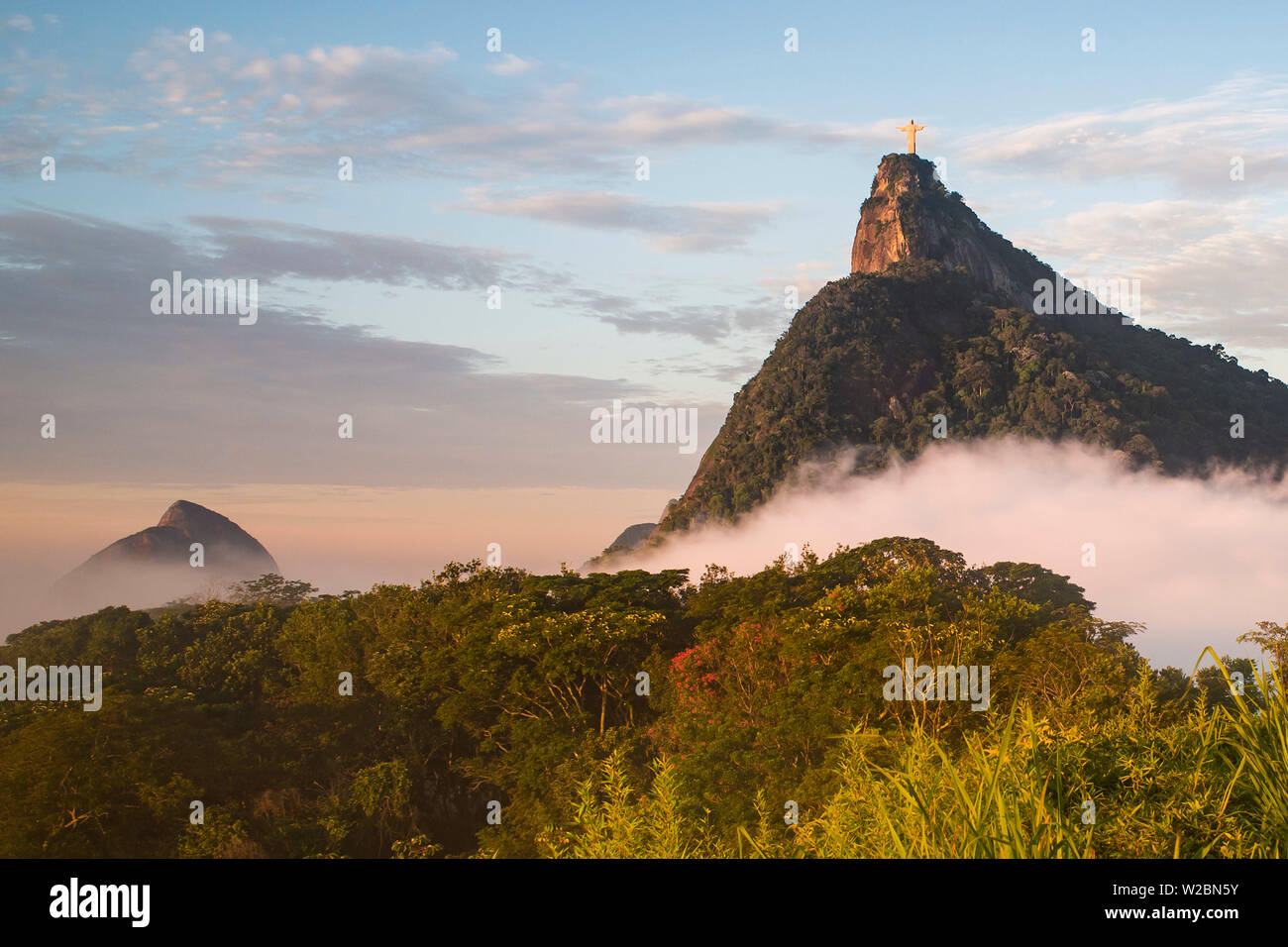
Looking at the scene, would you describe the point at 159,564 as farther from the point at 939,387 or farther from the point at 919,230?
the point at 919,230

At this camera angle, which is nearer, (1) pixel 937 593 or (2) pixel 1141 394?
(1) pixel 937 593

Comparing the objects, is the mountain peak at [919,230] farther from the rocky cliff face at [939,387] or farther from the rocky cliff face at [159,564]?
the rocky cliff face at [159,564]

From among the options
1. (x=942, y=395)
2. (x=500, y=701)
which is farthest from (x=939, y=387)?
(x=500, y=701)

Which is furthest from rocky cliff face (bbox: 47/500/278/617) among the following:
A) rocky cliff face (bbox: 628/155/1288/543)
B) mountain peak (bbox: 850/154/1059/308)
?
mountain peak (bbox: 850/154/1059/308)

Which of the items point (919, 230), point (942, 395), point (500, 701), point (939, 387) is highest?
point (919, 230)

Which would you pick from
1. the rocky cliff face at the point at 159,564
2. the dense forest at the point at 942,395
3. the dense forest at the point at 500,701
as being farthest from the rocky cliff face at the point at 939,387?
the dense forest at the point at 500,701

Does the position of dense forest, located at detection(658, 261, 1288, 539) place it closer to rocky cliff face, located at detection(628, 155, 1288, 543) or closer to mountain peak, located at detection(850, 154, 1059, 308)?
rocky cliff face, located at detection(628, 155, 1288, 543)
